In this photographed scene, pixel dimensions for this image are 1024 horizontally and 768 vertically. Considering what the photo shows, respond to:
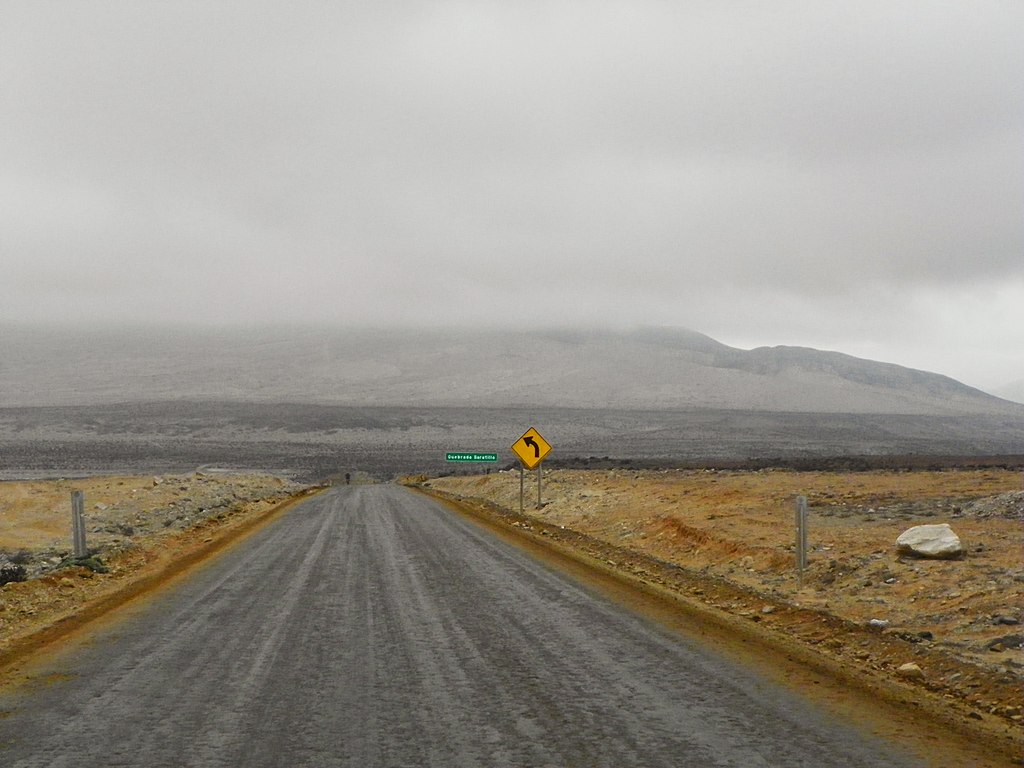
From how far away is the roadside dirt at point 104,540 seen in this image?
10.6 metres

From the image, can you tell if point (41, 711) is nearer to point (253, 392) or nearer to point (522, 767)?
point (522, 767)

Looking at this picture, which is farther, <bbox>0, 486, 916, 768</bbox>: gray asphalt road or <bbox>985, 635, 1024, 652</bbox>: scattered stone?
<bbox>985, 635, 1024, 652</bbox>: scattered stone

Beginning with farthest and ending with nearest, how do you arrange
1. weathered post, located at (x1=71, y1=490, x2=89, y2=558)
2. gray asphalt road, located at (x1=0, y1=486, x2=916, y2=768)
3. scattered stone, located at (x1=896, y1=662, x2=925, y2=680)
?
weathered post, located at (x1=71, y1=490, x2=89, y2=558) → scattered stone, located at (x1=896, y1=662, x2=925, y2=680) → gray asphalt road, located at (x1=0, y1=486, x2=916, y2=768)

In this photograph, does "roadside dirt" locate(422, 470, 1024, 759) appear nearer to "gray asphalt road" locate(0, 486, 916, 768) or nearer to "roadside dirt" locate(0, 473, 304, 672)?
"gray asphalt road" locate(0, 486, 916, 768)

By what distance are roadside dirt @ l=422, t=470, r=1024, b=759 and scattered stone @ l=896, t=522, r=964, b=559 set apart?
198 millimetres

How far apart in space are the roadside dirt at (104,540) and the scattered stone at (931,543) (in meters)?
11.8

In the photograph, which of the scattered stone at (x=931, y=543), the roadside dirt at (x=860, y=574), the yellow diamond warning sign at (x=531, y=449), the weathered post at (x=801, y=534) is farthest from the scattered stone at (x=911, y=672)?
the yellow diamond warning sign at (x=531, y=449)

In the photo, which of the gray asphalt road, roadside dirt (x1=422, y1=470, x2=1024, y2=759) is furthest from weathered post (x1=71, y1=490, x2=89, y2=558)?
roadside dirt (x1=422, y1=470, x2=1024, y2=759)

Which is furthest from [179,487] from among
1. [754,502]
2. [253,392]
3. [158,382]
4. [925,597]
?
[158,382]

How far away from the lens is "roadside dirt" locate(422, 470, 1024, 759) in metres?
7.54

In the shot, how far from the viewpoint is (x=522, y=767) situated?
17.2 feet

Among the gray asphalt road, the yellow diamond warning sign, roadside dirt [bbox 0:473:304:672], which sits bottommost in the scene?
roadside dirt [bbox 0:473:304:672]

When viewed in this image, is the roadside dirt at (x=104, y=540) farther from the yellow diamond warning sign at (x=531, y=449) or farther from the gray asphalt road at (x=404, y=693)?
the yellow diamond warning sign at (x=531, y=449)

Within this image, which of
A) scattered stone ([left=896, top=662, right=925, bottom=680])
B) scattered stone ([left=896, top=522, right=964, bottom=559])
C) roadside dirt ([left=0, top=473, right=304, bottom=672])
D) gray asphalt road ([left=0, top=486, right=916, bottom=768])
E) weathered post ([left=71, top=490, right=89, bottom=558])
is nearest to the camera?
gray asphalt road ([left=0, top=486, right=916, bottom=768])
